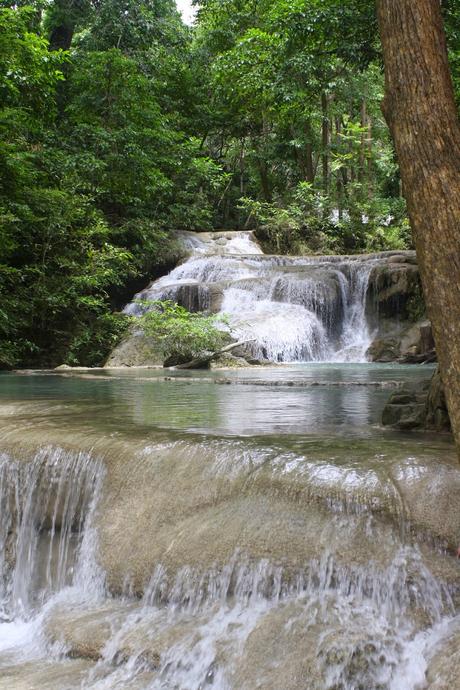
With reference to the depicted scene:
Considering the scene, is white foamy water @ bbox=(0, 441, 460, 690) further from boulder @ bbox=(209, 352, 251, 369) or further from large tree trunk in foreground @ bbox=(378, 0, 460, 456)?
boulder @ bbox=(209, 352, 251, 369)

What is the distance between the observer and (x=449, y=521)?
2.93 m

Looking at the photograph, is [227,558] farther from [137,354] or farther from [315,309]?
[315,309]

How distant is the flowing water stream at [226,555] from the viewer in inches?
107

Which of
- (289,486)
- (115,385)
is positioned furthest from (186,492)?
(115,385)

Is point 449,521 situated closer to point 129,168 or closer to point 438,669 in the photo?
point 438,669

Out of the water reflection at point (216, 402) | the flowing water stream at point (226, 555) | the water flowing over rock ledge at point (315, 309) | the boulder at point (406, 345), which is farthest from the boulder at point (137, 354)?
the flowing water stream at point (226, 555)

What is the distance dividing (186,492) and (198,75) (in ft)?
84.2

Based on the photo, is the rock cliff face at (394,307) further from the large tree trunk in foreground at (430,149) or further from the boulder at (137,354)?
the large tree trunk in foreground at (430,149)

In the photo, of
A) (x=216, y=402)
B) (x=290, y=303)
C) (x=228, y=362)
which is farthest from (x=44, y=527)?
(x=290, y=303)

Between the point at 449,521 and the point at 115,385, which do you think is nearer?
the point at 449,521

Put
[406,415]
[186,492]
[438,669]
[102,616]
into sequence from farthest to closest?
[406,415], [186,492], [102,616], [438,669]

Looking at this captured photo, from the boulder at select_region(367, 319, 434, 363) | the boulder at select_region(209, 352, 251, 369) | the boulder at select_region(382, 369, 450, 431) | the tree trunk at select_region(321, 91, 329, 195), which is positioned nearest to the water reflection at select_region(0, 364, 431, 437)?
the boulder at select_region(382, 369, 450, 431)

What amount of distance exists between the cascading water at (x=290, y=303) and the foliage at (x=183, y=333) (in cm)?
104

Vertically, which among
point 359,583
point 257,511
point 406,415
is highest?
point 406,415
